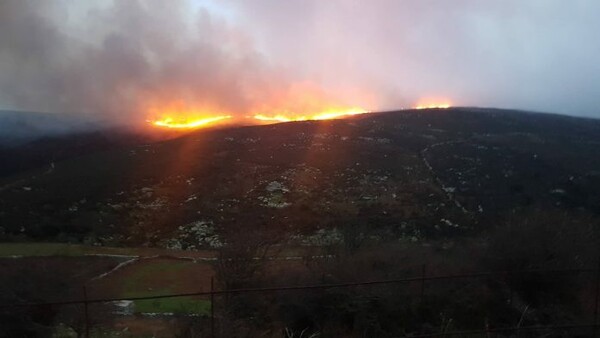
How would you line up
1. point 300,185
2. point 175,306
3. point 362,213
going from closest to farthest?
point 175,306 < point 362,213 < point 300,185

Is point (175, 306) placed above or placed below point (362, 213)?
below

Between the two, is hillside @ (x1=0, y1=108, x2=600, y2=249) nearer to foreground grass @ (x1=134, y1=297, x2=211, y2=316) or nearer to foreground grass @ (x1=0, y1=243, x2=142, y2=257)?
foreground grass @ (x1=0, y1=243, x2=142, y2=257)

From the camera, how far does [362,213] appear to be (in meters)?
46.4

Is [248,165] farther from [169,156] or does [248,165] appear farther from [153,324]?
[153,324]

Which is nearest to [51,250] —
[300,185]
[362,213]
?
[362,213]

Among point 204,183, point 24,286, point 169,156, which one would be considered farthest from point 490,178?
point 24,286

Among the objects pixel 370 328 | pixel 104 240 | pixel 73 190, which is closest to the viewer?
pixel 370 328

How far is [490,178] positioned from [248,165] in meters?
23.8

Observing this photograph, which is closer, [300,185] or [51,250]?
[51,250]

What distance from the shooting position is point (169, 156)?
202ft

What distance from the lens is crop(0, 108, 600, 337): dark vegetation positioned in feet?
58.6

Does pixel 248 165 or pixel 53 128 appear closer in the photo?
pixel 248 165

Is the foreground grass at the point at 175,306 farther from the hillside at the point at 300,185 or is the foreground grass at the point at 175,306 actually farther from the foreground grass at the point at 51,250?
the hillside at the point at 300,185

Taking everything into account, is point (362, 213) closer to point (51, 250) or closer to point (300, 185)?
point (300, 185)
